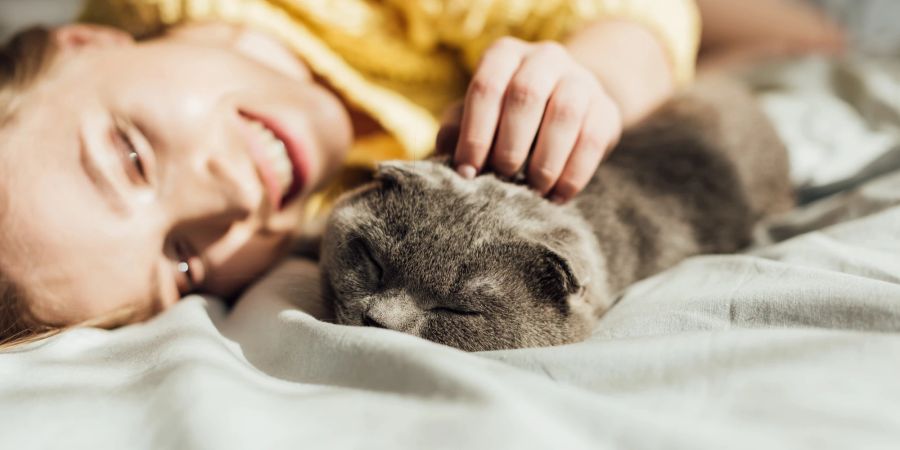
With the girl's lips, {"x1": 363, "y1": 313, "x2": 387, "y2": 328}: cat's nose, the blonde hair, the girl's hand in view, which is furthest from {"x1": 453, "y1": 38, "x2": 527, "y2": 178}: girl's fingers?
the blonde hair

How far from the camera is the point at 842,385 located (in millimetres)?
490

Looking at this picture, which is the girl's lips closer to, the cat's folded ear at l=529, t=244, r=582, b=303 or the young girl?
the young girl

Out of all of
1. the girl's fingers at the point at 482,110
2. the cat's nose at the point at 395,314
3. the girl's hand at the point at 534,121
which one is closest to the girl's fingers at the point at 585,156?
the girl's hand at the point at 534,121

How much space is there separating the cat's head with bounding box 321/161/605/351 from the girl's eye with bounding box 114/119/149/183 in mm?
342

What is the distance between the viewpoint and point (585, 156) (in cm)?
83

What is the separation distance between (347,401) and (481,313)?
231 millimetres

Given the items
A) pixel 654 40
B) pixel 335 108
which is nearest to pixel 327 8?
pixel 335 108

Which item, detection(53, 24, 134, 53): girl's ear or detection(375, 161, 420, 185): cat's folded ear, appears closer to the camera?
detection(375, 161, 420, 185): cat's folded ear

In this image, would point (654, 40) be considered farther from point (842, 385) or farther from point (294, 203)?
point (842, 385)

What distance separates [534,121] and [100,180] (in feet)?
2.07

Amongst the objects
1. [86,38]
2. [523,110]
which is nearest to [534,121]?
[523,110]

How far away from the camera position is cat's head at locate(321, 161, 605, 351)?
0.71 metres

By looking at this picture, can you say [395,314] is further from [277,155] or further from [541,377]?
[277,155]

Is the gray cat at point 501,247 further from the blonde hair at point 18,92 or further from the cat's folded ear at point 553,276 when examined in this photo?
the blonde hair at point 18,92
